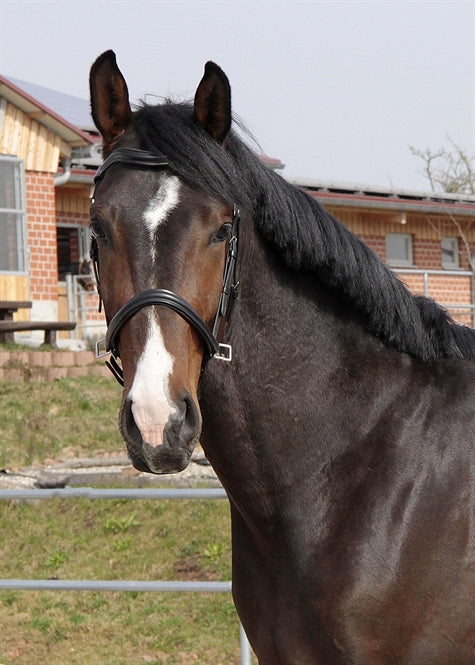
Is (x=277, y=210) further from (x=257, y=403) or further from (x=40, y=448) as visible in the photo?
(x=40, y=448)

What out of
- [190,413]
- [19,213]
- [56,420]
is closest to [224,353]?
[190,413]

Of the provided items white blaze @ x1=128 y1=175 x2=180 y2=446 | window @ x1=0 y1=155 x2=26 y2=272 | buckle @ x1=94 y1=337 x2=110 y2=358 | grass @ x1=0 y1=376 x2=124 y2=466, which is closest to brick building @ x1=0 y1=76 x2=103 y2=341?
window @ x1=0 y1=155 x2=26 y2=272

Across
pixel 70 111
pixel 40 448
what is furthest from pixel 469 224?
pixel 40 448

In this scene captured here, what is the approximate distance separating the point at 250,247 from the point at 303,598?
3.22 ft

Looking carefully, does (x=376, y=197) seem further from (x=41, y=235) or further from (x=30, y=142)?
(x=30, y=142)

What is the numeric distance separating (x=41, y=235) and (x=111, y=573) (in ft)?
30.9

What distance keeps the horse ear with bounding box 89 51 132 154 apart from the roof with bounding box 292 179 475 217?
16177 millimetres

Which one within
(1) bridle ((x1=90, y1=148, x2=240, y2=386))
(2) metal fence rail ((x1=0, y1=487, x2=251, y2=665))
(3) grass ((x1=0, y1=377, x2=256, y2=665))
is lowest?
(3) grass ((x1=0, y1=377, x2=256, y2=665))

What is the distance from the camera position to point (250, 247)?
2738 millimetres

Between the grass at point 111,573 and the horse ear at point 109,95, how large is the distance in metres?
4.26

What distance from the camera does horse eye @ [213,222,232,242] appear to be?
2.58m

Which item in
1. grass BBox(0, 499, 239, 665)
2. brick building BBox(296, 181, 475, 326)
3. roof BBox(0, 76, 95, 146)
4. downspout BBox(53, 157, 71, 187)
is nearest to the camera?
grass BBox(0, 499, 239, 665)

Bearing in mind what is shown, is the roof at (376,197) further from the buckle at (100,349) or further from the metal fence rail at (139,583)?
the buckle at (100,349)

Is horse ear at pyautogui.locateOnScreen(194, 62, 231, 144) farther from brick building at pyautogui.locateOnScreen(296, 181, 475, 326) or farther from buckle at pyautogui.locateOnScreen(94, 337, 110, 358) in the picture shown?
brick building at pyautogui.locateOnScreen(296, 181, 475, 326)
